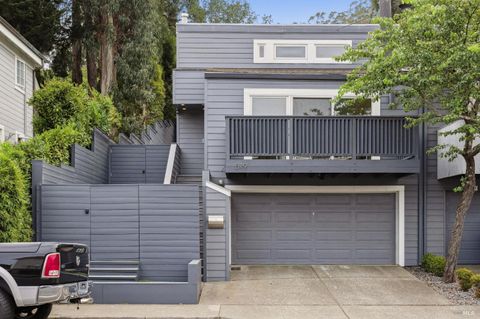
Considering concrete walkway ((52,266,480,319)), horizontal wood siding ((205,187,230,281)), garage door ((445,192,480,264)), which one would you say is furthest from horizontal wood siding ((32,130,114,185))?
garage door ((445,192,480,264))

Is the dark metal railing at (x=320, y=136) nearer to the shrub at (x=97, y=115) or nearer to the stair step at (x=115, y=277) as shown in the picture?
the stair step at (x=115, y=277)

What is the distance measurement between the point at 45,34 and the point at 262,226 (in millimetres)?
13983

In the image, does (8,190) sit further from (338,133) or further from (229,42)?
(229,42)

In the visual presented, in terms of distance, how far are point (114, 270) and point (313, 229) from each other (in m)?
5.50

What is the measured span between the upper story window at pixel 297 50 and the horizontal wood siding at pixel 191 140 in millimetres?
2734

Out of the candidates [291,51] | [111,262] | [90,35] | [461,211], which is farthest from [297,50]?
[90,35]

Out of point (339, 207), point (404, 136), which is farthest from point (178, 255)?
point (404, 136)

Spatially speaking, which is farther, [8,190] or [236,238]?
[236,238]

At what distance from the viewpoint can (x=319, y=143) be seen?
12.5m

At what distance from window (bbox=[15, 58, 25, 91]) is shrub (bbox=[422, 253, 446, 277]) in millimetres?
14125

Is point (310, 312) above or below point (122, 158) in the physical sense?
below

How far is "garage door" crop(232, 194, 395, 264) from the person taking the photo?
13688 millimetres

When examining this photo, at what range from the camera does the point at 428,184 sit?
45.1 ft

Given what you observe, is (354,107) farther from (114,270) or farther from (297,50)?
(114,270)
